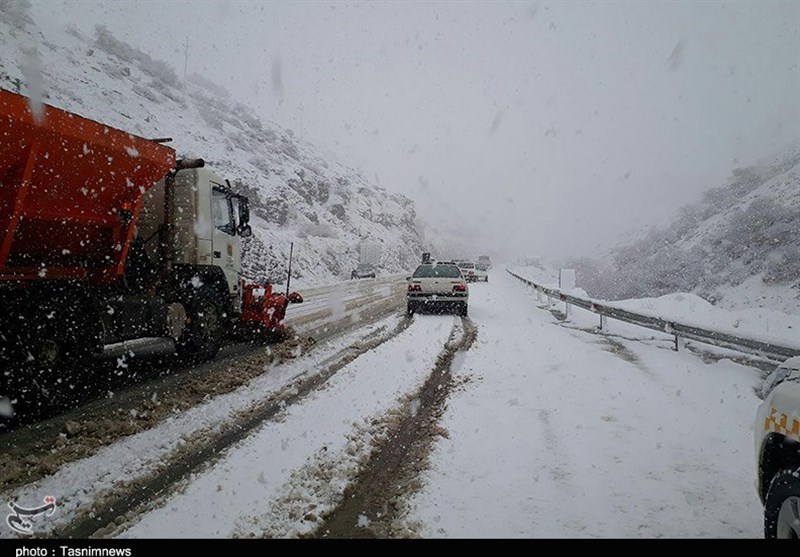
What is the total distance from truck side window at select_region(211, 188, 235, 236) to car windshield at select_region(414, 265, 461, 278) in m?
7.26

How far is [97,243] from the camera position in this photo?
5902 millimetres

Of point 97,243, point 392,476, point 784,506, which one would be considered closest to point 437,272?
point 97,243

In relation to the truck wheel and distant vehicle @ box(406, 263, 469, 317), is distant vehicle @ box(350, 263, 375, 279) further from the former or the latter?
the truck wheel

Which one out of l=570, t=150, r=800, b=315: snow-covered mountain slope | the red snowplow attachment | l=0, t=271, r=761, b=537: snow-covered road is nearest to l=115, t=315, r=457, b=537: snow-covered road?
l=0, t=271, r=761, b=537: snow-covered road

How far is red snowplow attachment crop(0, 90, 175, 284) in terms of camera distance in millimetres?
4574

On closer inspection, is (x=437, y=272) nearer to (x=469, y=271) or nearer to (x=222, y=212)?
(x=222, y=212)

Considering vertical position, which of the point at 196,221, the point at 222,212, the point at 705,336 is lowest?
the point at 705,336

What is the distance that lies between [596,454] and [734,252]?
20895 mm

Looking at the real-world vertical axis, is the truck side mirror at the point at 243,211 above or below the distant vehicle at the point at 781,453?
above

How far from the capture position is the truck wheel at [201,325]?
7.38 m

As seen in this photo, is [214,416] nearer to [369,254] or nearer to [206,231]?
[206,231]

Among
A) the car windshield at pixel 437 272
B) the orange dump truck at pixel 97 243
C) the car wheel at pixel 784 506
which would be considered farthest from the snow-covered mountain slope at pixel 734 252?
the orange dump truck at pixel 97 243

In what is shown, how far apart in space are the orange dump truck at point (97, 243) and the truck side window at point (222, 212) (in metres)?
0.04

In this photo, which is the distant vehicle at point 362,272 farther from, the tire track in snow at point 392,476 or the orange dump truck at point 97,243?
the tire track in snow at point 392,476
